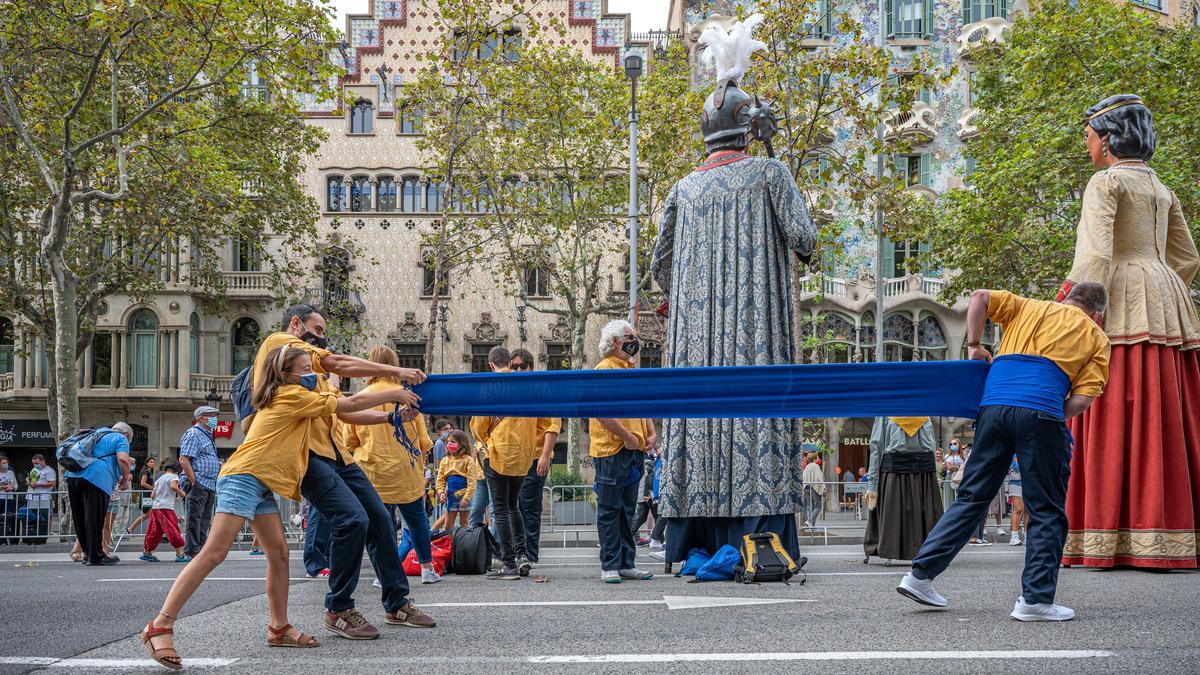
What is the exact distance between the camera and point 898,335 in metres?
43.0

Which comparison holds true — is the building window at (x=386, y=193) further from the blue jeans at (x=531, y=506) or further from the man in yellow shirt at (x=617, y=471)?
the man in yellow shirt at (x=617, y=471)

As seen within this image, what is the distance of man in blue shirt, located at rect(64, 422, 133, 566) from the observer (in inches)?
567

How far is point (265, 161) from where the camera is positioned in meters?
29.6

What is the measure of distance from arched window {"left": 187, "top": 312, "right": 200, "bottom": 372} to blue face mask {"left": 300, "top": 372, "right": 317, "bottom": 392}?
38.7m

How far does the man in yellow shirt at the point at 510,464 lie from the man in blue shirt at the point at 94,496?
6419mm

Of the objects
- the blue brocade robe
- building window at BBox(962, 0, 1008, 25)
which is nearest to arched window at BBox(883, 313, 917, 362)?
building window at BBox(962, 0, 1008, 25)

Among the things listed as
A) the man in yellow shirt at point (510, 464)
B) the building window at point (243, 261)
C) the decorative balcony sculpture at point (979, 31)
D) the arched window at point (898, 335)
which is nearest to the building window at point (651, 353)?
the arched window at point (898, 335)

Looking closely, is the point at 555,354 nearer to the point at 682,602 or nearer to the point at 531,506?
the point at 531,506

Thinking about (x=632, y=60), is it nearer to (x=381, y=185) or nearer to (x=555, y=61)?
(x=555, y=61)

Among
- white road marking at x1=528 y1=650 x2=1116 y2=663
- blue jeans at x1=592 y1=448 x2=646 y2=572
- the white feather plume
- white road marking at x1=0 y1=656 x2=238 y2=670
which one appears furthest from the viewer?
blue jeans at x1=592 y1=448 x2=646 y2=572

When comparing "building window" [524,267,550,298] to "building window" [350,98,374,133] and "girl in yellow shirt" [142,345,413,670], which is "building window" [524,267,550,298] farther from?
"girl in yellow shirt" [142,345,413,670]

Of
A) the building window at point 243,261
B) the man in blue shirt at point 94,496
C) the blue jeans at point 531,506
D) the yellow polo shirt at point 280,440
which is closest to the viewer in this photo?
the yellow polo shirt at point 280,440

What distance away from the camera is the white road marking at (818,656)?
477 cm

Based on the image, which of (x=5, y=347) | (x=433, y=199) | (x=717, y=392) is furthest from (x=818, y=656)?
(x=5, y=347)
